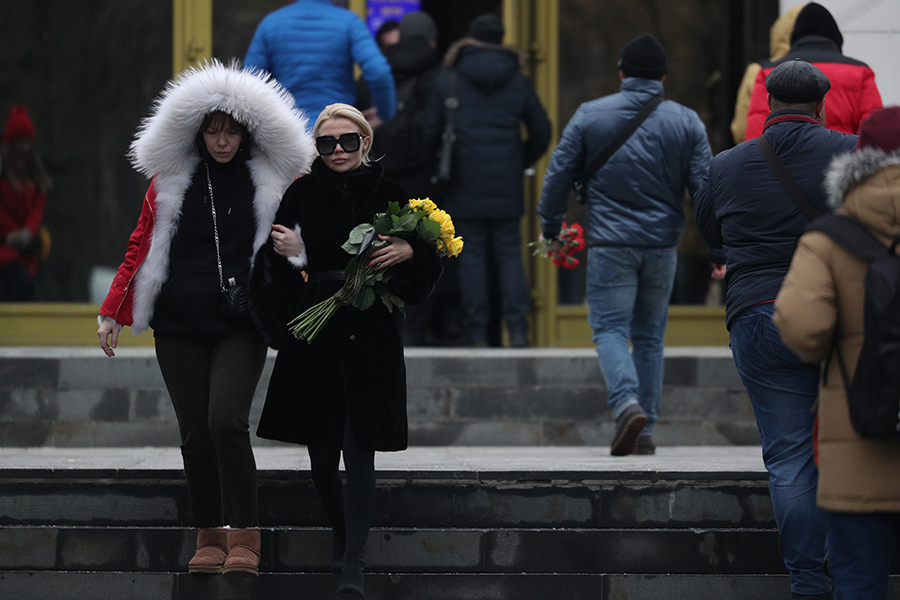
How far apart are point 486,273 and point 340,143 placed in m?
3.48

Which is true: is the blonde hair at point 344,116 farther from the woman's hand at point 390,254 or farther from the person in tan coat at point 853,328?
the person in tan coat at point 853,328

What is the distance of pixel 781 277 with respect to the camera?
4.33 meters

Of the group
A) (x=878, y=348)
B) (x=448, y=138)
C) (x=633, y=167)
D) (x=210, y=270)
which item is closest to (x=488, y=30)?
(x=448, y=138)

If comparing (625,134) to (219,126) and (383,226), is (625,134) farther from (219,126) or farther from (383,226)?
(219,126)

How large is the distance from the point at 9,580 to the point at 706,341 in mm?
5136

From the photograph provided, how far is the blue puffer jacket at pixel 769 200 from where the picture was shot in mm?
4316

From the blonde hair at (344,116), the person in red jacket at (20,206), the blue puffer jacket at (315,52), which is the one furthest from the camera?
the person in red jacket at (20,206)

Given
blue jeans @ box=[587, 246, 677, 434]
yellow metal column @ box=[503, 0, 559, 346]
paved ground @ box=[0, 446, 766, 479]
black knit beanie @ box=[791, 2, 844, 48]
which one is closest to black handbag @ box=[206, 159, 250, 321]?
paved ground @ box=[0, 446, 766, 479]

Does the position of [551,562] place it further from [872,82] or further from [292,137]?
[872,82]

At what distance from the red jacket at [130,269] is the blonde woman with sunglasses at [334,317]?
53 cm

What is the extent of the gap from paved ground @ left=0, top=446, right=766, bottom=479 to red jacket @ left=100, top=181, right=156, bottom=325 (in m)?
0.80

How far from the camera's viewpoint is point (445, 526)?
5148 mm

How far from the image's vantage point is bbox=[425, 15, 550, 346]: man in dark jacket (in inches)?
312

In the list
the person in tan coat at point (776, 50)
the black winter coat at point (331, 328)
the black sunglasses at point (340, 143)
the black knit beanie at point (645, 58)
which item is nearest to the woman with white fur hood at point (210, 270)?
the black winter coat at point (331, 328)
